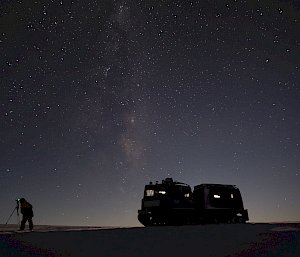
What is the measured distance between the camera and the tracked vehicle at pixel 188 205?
1022 inches

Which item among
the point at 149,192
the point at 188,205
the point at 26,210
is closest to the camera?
the point at 26,210

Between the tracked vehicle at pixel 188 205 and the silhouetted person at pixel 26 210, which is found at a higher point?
the tracked vehicle at pixel 188 205

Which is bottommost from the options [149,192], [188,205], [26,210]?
[26,210]

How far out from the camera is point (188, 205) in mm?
26547

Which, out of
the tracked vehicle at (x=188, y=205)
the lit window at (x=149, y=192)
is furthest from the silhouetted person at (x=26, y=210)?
→ the lit window at (x=149, y=192)

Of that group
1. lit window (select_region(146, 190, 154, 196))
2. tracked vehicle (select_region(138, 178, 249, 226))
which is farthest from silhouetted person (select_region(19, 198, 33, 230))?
lit window (select_region(146, 190, 154, 196))

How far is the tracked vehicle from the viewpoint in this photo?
85.2 feet

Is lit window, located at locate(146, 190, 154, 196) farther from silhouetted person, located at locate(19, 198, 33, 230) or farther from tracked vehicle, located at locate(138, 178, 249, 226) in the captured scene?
silhouetted person, located at locate(19, 198, 33, 230)

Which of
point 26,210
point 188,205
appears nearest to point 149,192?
point 188,205

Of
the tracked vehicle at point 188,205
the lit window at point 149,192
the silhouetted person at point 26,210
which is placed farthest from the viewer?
the lit window at point 149,192

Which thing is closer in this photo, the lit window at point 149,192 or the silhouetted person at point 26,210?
the silhouetted person at point 26,210

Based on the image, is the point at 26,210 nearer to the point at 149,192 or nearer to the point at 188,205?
the point at 149,192

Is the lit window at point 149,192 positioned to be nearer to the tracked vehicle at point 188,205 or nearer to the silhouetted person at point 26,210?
the tracked vehicle at point 188,205

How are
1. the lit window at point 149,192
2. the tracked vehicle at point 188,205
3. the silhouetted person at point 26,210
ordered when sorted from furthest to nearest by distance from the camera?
the lit window at point 149,192
the tracked vehicle at point 188,205
the silhouetted person at point 26,210
